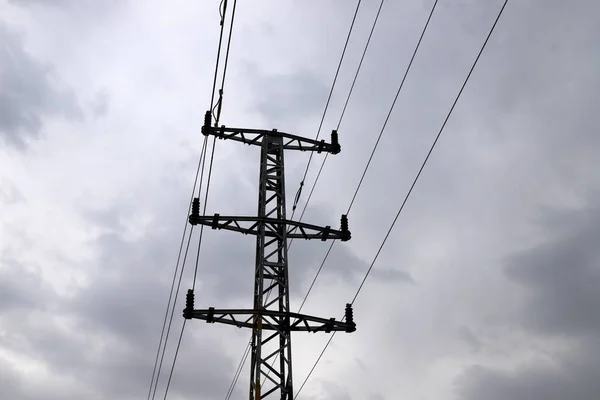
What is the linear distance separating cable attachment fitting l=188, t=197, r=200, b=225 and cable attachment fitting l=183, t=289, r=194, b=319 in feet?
6.55

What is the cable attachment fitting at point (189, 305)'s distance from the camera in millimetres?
20125

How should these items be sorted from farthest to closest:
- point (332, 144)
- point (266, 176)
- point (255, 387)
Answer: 1. point (332, 144)
2. point (266, 176)
3. point (255, 387)

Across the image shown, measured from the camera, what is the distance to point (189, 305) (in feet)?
66.7

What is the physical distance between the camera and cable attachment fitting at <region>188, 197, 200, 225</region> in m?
21.1

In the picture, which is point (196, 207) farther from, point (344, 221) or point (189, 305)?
point (344, 221)

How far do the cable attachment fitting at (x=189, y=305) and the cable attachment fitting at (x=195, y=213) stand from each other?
6.55ft

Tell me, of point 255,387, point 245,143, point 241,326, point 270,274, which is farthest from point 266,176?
point 255,387

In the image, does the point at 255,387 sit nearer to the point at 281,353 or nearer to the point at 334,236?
the point at 281,353

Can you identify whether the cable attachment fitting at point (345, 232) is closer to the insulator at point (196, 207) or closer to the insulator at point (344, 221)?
the insulator at point (344, 221)

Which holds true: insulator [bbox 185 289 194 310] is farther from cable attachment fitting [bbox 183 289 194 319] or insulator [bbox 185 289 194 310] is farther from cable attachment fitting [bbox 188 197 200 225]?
cable attachment fitting [bbox 188 197 200 225]

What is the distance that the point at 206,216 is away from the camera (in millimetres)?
21141

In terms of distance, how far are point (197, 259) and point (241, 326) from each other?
331cm

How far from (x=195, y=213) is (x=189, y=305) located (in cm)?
270

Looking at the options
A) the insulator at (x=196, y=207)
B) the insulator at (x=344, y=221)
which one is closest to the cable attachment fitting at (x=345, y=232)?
the insulator at (x=344, y=221)
